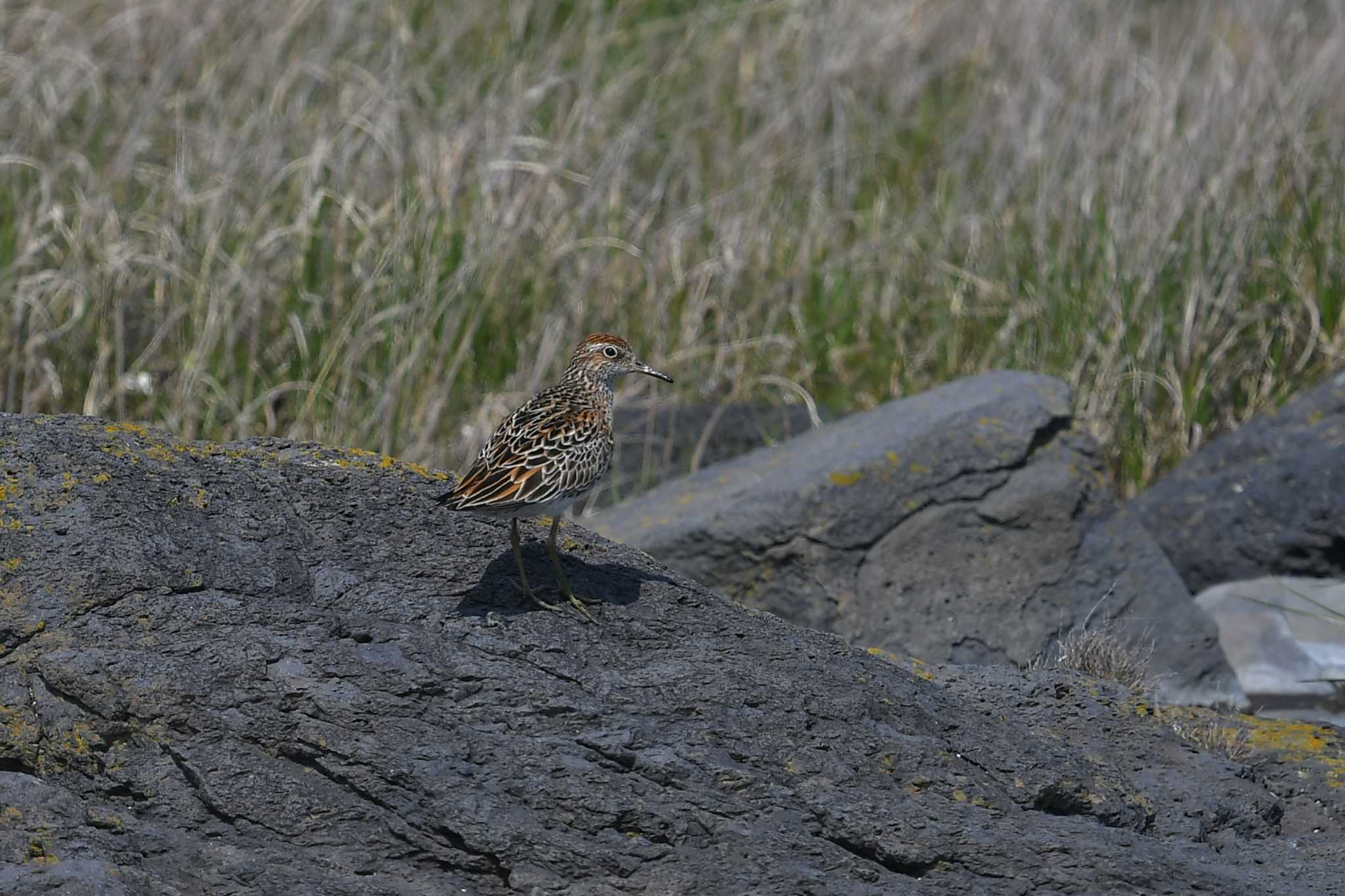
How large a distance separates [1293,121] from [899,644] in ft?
17.1

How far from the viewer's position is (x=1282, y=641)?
7.45 metres

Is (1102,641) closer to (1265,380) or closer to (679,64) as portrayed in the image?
(1265,380)

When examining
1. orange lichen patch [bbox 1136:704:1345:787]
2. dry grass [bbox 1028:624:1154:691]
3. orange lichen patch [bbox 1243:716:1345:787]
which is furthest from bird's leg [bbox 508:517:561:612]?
orange lichen patch [bbox 1243:716:1345:787]

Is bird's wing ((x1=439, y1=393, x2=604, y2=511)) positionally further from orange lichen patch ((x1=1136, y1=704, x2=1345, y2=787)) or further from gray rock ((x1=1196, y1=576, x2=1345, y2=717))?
gray rock ((x1=1196, y1=576, x2=1345, y2=717))

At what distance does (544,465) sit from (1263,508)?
494 cm

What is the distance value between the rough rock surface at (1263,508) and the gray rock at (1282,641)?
0.57ft

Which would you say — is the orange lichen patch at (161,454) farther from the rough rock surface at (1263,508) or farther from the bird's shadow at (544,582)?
the rough rock surface at (1263,508)

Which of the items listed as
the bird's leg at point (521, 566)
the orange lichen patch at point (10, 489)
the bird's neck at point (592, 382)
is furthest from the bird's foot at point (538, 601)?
the orange lichen patch at point (10, 489)

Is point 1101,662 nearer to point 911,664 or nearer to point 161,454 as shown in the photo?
point 911,664

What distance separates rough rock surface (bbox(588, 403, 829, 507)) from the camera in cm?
873

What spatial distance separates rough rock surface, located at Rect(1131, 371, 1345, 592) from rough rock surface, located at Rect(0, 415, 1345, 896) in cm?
376

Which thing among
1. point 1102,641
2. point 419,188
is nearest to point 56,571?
point 1102,641

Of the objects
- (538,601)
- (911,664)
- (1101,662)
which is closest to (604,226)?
(1101,662)

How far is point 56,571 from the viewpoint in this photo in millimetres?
3939
